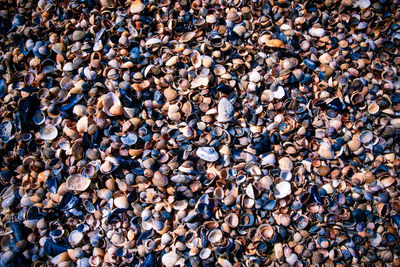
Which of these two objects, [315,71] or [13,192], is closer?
[13,192]

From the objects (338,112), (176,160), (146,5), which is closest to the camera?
(176,160)

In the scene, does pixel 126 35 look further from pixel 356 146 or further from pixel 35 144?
pixel 356 146

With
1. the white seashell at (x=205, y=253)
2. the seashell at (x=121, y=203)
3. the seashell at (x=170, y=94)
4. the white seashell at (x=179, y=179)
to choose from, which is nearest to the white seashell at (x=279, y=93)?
the seashell at (x=170, y=94)

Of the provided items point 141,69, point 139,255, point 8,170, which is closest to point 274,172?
point 139,255

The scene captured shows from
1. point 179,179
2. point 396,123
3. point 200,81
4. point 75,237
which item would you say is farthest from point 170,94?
point 396,123

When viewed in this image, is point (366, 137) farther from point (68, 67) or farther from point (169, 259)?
point (68, 67)
